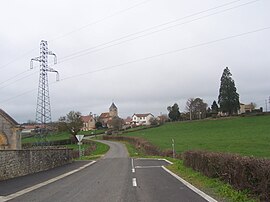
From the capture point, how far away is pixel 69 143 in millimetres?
105500

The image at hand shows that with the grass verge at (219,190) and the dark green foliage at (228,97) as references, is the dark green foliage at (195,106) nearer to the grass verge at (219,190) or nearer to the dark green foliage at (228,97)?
the dark green foliage at (228,97)

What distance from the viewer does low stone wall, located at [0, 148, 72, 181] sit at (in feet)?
62.1

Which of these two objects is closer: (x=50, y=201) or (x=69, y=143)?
(x=50, y=201)

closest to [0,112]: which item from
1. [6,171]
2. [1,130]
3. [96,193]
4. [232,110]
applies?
[1,130]

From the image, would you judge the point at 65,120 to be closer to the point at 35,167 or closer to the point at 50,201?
Result: the point at 35,167

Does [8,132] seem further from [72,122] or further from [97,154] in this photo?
[72,122]

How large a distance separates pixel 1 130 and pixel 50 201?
1267 inches

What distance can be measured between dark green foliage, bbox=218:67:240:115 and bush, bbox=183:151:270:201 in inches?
3727

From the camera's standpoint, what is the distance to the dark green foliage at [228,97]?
108 metres

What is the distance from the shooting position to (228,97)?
10825 centimetres

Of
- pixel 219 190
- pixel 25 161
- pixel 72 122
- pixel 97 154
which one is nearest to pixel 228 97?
pixel 72 122

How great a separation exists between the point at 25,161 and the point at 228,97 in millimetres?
92604

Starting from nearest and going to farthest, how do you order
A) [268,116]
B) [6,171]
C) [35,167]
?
1. [6,171]
2. [35,167]
3. [268,116]

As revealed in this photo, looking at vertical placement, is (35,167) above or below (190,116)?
below
